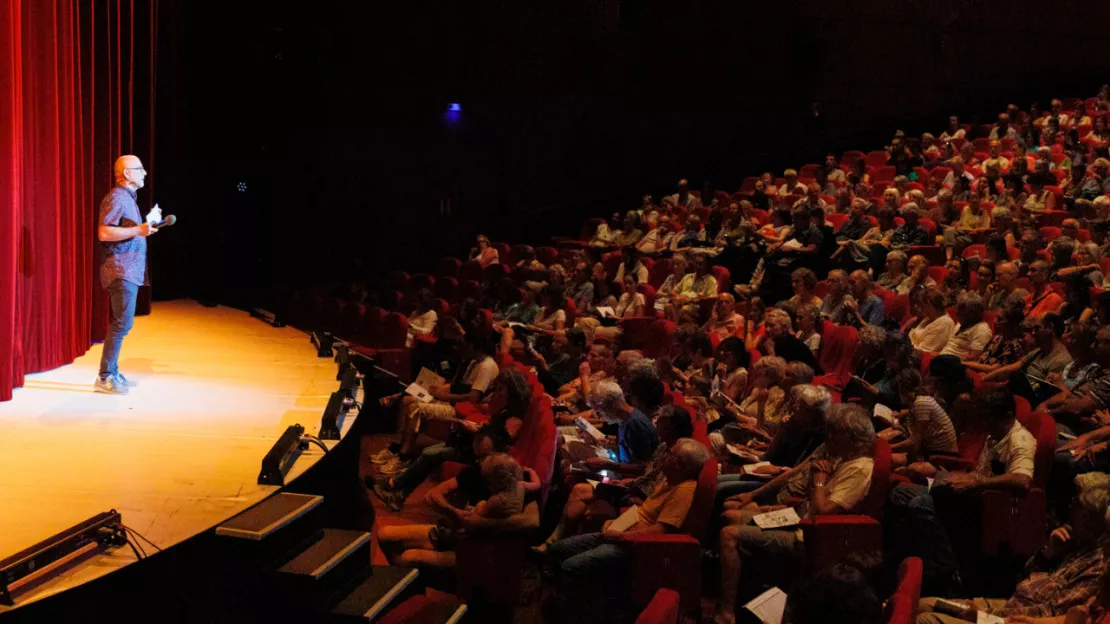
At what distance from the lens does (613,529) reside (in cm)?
329

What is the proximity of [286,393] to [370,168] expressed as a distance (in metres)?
4.88

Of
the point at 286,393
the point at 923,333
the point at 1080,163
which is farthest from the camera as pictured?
the point at 1080,163

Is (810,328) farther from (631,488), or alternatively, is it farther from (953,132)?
(953,132)

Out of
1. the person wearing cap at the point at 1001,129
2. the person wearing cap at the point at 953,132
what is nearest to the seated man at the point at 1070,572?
the person wearing cap at the point at 953,132

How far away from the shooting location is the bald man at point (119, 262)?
4.39m

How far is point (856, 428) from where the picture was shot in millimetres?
3232

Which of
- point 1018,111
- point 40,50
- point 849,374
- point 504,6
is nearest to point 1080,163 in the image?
point 1018,111

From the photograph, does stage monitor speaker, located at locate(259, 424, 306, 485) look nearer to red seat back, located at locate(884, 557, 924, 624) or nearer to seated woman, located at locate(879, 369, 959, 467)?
red seat back, located at locate(884, 557, 924, 624)

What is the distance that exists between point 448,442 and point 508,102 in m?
5.62

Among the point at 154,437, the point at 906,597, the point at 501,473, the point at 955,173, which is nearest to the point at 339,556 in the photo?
the point at 501,473

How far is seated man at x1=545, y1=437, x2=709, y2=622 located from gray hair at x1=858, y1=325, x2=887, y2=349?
58.4 inches

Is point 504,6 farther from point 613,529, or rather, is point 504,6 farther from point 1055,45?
point 613,529

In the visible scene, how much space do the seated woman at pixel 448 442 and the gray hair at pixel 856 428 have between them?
4.68ft

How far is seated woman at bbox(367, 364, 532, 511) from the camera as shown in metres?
4.28
